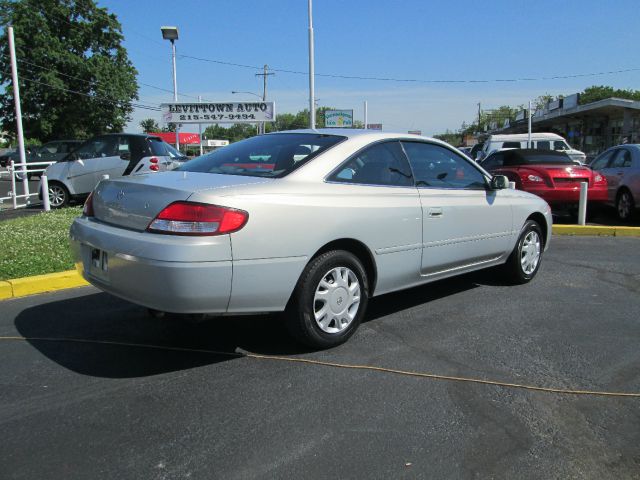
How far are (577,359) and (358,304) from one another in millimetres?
1545

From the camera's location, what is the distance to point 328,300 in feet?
12.4

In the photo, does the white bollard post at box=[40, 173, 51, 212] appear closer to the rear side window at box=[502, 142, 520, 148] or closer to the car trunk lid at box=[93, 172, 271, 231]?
the car trunk lid at box=[93, 172, 271, 231]

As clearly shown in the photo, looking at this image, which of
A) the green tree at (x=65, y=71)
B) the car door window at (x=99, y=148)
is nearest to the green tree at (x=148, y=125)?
the green tree at (x=65, y=71)

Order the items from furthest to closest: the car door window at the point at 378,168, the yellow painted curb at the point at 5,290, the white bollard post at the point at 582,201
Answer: the white bollard post at the point at 582,201 → the yellow painted curb at the point at 5,290 → the car door window at the point at 378,168

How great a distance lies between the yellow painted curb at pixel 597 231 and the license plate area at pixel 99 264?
7728 mm

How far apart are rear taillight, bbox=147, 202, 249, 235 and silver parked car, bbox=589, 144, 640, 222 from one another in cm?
885

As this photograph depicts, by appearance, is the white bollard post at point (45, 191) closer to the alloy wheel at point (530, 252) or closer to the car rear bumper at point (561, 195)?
the alloy wheel at point (530, 252)

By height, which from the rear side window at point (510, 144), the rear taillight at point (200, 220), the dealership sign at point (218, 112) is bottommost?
the rear taillight at point (200, 220)

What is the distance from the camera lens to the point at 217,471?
247 centimetres

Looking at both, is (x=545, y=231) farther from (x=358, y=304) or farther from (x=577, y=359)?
(x=358, y=304)

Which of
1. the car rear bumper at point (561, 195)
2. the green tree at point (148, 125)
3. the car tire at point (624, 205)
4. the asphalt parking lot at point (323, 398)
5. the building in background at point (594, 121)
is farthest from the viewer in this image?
the green tree at point (148, 125)

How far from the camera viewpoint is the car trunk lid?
3363mm

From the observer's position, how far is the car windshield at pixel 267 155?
393cm

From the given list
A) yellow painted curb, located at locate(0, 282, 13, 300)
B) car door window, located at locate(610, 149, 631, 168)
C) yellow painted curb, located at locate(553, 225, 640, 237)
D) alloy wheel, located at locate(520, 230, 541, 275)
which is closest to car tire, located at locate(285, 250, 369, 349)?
alloy wheel, located at locate(520, 230, 541, 275)
